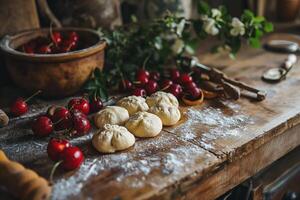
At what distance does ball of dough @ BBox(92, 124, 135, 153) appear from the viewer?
1077 millimetres

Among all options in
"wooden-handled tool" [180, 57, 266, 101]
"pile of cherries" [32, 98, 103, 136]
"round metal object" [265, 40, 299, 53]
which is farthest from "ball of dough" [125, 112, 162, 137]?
"round metal object" [265, 40, 299, 53]

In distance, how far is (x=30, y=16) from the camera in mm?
1586

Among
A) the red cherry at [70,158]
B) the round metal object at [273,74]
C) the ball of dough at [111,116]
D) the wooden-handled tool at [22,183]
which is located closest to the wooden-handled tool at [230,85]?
the round metal object at [273,74]

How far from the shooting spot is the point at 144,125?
1144 mm

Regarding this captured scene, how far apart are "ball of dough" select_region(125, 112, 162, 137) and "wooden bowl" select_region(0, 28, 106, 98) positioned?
11.8 inches

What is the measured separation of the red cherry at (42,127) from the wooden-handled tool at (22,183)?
213mm

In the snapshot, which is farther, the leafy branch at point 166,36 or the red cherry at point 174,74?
the leafy branch at point 166,36

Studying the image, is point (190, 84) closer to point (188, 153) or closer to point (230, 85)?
point (230, 85)

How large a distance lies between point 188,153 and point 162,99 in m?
0.27

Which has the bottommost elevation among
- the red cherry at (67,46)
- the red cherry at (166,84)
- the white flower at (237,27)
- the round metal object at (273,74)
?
the round metal object at (273,74)

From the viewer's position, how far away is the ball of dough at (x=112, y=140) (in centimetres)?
108

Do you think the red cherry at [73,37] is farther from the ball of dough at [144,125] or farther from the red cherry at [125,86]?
the ball of dough at [144,125]

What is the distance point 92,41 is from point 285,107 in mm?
722

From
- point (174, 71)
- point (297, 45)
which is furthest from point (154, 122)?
point (297, 45)
